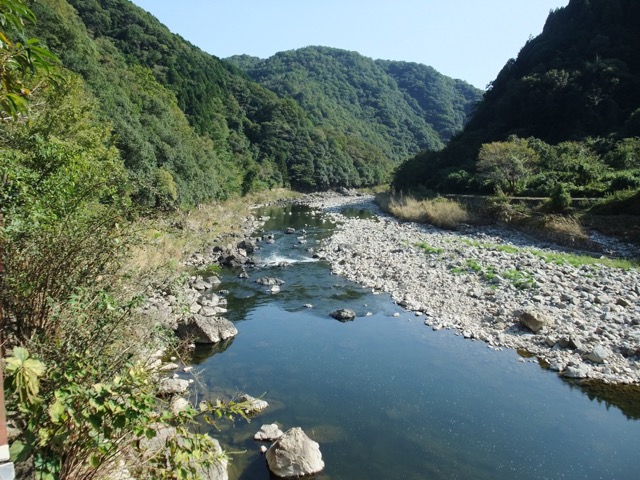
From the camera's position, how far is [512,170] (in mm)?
35000

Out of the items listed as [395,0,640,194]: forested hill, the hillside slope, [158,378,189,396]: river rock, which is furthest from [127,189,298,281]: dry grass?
[395,0,640,194]: forested hill

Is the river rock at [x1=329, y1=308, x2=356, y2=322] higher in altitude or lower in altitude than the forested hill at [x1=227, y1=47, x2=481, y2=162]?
lower

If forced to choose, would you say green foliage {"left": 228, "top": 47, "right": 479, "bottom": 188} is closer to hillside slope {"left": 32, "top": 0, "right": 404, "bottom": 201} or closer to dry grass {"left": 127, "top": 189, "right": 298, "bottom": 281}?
hillside slope {"left": 32, "top": 0, "right": 404, "bottom": 201}

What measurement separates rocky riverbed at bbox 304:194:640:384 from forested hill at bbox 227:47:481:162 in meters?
97.9

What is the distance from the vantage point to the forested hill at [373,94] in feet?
422

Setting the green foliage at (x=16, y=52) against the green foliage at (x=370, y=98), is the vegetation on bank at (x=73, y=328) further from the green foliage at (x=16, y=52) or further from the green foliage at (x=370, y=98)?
the green foliage at (x=370, y=98)

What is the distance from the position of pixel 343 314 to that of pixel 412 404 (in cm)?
512

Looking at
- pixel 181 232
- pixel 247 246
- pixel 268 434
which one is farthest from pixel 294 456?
pixel 247 246

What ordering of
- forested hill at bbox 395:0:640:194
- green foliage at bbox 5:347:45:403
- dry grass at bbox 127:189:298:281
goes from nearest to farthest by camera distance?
green foliage at bbox 5:347:45:403 < dry grass at bbox 127:189:298:281 < forested hill at bbox 395:0:640:194

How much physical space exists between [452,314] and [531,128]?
45.9 metres

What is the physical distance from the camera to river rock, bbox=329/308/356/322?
43.2ft

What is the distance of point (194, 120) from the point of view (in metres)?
62.1

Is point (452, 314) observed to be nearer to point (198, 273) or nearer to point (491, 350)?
point (491, 350)

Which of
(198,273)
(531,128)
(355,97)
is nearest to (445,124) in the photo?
(355,97)
